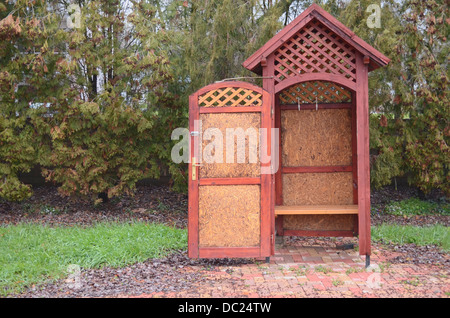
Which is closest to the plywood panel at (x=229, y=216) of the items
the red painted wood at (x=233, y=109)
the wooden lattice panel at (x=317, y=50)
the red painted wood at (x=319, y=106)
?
the red painted wood at (x=233, y=109)

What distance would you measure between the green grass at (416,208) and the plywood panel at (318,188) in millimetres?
3091

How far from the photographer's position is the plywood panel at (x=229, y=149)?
5.68 m

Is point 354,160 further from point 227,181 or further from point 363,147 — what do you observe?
point 227,181

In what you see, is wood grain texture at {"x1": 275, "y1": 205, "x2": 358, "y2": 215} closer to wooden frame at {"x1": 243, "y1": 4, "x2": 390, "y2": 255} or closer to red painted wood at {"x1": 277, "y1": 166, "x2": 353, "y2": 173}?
wooden frame at {"x1": 243, "y1": 4, "x2": 390, "y2": 255}

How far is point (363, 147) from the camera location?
Answer: 226 inches

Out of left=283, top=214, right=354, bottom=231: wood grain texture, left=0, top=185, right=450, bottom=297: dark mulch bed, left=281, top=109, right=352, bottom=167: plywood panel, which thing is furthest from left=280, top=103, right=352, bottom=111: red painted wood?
left=0, top=185, right=450, bottom=297: dark mulch bed

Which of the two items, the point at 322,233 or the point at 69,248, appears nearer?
the point at 69,248

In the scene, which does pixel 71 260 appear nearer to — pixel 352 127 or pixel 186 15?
pixel 352 127

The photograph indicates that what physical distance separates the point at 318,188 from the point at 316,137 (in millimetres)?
744

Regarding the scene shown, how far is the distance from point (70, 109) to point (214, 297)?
17.3 ft

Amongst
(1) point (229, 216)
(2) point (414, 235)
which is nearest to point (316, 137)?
(1) point (229, 216)

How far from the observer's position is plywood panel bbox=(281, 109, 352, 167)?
686 cm

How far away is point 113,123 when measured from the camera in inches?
337
